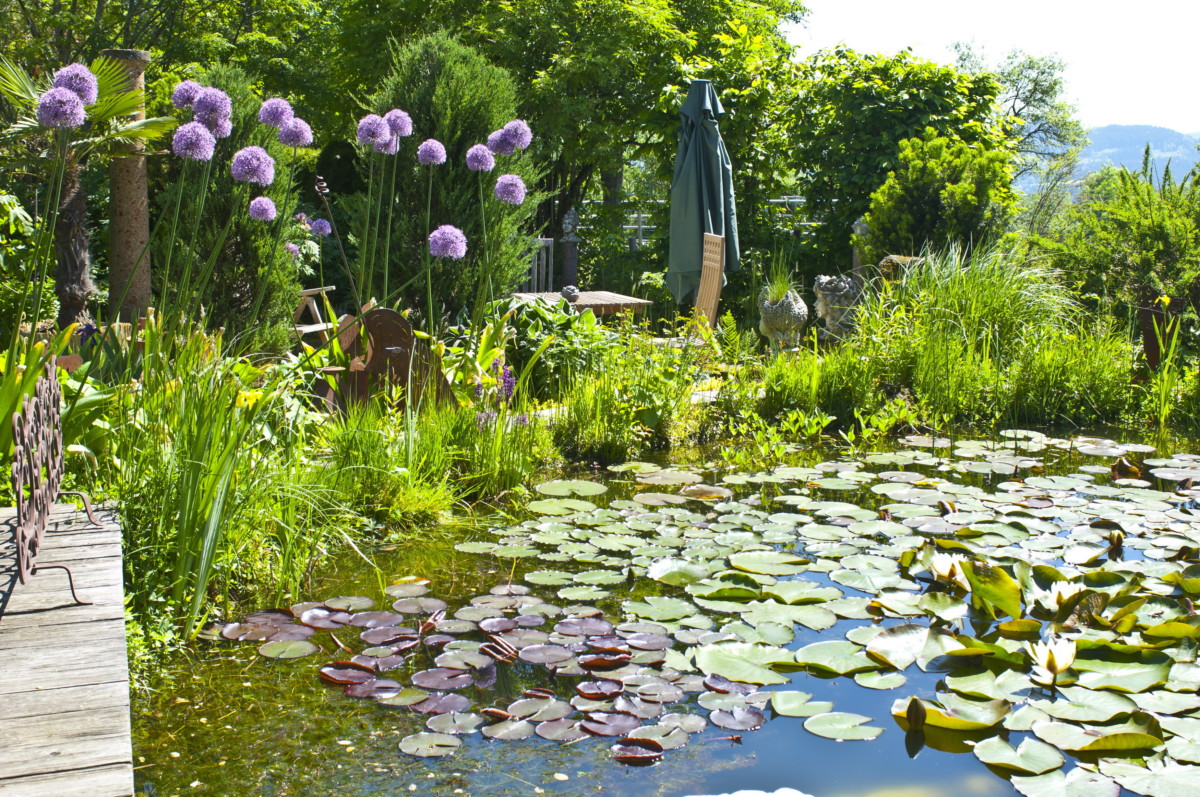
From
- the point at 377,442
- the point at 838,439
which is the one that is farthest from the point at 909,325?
the point at 377,442

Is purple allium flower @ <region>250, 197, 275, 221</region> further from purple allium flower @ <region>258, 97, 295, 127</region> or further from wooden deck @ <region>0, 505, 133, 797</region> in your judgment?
wooden deck @ <region>0, 505, 133, 797</region>

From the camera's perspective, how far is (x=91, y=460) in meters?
2.80

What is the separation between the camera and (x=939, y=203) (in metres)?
8.58

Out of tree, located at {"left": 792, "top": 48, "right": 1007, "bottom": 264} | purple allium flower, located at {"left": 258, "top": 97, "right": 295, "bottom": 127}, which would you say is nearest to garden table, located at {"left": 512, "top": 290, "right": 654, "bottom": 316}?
tree, located at {"left": 792, "top": 48, "right": 1007, "bottom": 264}

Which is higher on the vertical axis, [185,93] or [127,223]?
[185,93]

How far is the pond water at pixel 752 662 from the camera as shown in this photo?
1.94 m

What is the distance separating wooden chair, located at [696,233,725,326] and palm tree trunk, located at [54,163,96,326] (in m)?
4.55

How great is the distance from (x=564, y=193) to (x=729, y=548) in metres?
10.5

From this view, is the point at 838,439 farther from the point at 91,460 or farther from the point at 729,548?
the point at 91,460

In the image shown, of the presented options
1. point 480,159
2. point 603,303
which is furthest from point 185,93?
point 603,303

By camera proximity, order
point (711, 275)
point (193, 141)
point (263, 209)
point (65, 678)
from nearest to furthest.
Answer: point (65, 678)
point (193, 141)
point (263, 209)
point (711, 275)

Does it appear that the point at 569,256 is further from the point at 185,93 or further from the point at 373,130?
the point at 185,93

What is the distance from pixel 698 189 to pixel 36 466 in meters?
7.37

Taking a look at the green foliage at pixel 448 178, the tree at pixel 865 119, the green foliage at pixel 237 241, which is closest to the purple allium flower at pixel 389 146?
the green foliage at pixel 448 178
